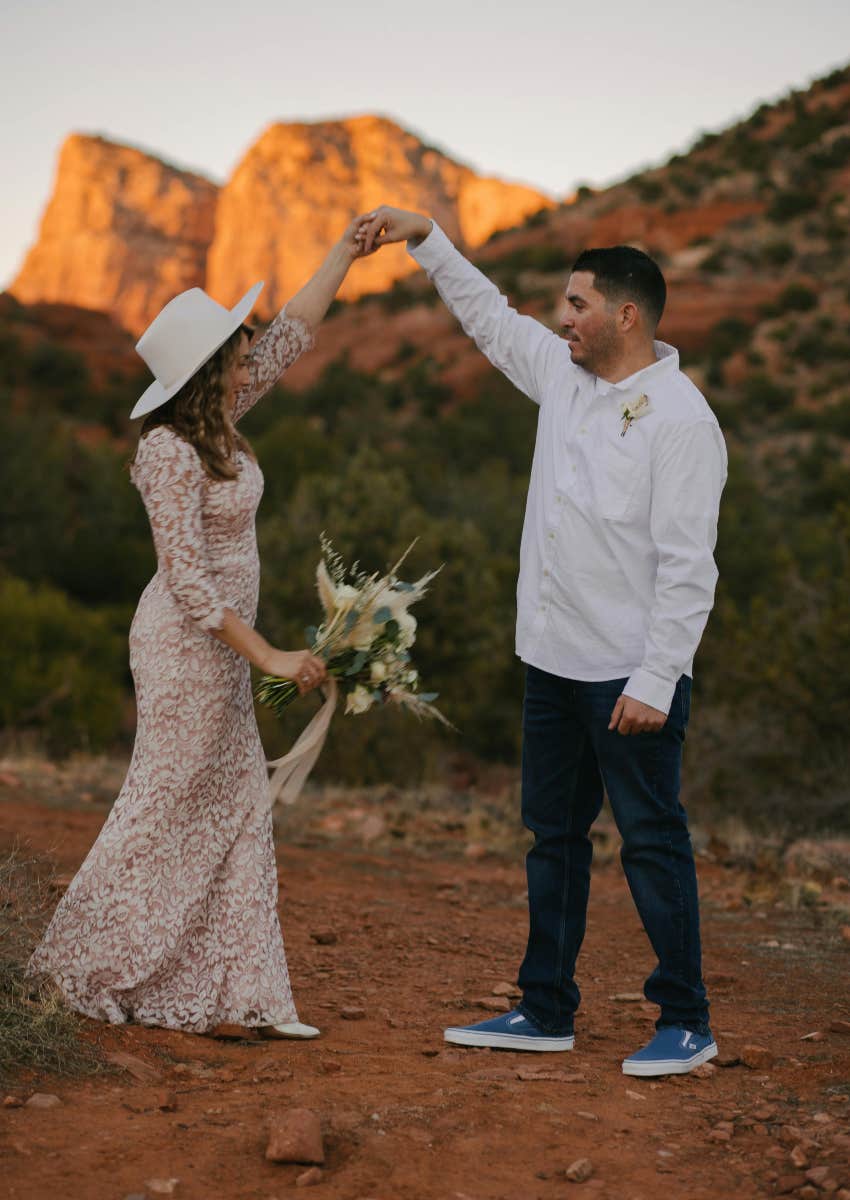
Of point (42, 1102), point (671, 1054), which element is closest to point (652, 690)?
point (671, 1054)

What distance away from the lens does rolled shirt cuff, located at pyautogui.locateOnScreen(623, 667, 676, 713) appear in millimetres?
3775

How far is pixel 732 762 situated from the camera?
43.0ft

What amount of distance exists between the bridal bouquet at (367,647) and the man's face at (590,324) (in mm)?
812

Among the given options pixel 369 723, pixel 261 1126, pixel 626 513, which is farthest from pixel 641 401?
pixel 369 723

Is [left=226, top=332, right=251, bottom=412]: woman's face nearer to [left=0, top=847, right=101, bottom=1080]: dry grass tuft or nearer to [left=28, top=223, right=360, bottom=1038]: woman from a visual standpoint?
[left=28, top=223, right=360, bottom=1038]: woman

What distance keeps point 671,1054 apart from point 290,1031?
45.0 inches

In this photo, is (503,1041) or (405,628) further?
(503,1041)

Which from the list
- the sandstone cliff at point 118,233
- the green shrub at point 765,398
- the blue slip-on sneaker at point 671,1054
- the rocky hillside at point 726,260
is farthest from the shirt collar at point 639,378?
the sandstone cliff at point 118,233

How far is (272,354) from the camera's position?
4445mm

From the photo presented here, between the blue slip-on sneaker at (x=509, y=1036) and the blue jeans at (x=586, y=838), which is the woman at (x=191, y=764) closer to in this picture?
the blue slip-on sneaker at (x=509, y=1036)

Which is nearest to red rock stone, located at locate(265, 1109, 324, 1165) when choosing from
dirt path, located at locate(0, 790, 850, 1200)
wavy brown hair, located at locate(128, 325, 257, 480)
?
dirt path, located at locate(0, 790, 850, 1200)

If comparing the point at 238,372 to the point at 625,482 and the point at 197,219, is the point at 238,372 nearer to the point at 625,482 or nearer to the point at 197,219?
the point at 625,482

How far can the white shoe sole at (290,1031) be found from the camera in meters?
4.18

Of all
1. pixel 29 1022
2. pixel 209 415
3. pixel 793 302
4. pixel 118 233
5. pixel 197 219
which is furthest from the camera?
pixel 197 219
